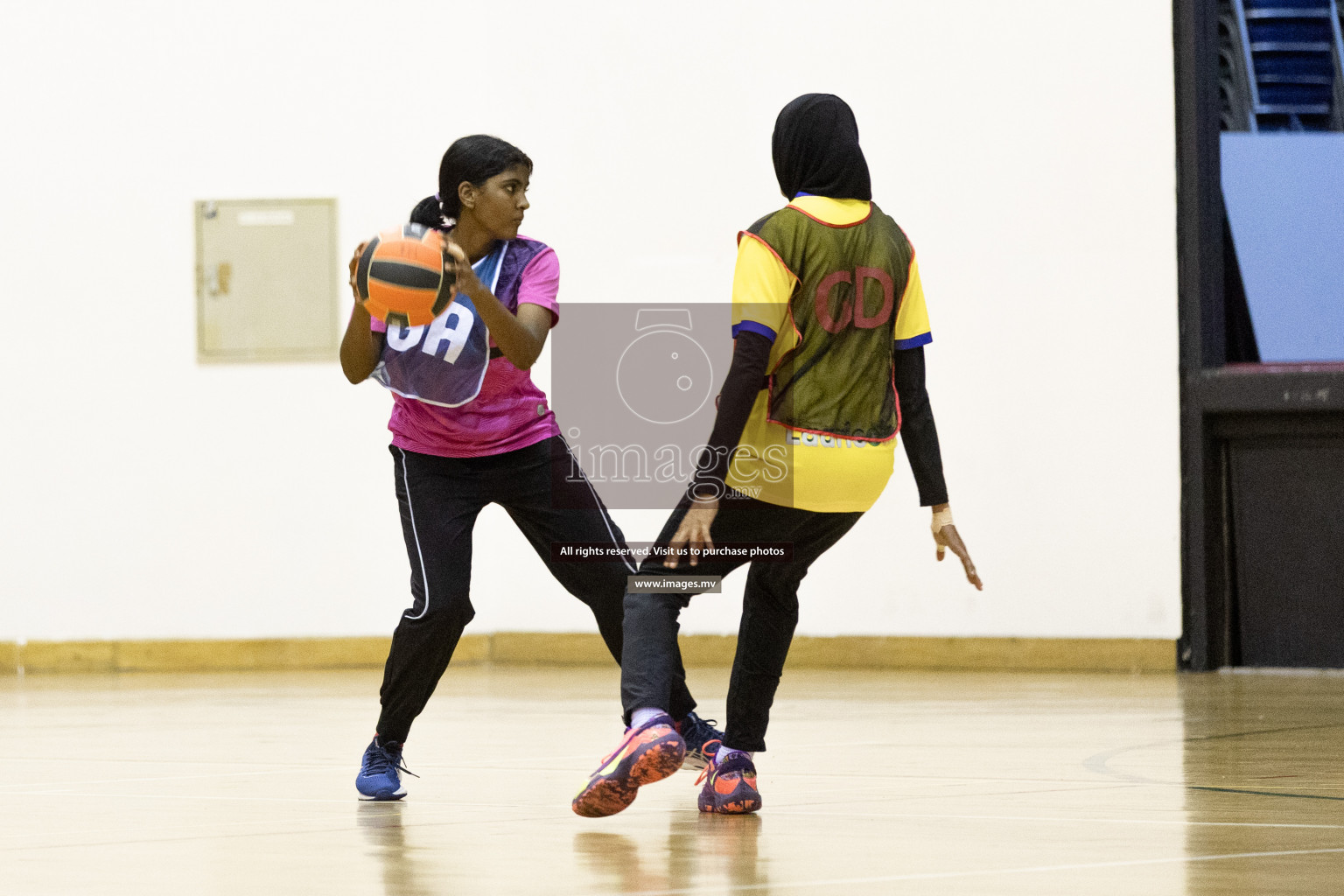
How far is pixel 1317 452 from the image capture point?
26.8ft

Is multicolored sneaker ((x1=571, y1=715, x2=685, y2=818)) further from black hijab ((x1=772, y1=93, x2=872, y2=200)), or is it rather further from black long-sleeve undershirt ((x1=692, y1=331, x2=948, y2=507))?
black hijab ((x1=772, y1=93, x2=872, y2=200))

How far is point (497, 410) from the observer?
4180 millimetres

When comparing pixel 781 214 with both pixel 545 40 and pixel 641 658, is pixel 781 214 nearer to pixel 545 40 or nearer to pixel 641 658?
pixel 641 658

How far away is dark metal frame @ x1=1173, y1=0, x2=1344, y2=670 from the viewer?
27.1ft

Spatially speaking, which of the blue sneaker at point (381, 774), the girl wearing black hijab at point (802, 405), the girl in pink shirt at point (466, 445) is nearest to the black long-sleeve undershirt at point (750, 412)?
the girl wearing black hijab at point (802, 405)

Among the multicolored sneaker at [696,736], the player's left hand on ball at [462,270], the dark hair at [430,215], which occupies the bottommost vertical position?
the multicolored sneaker at [696,736]

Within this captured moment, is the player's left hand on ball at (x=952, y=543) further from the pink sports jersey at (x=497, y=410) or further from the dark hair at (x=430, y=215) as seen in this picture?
the dark hair at (x=430, y=215)

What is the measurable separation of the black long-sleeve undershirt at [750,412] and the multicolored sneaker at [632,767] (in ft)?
1.72

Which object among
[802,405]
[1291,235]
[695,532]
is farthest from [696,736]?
[1291,235]

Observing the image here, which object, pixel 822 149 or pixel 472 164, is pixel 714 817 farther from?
A: pixel 472 164

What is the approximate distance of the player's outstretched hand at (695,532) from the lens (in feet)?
11.8

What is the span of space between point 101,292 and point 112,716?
10.2 feet

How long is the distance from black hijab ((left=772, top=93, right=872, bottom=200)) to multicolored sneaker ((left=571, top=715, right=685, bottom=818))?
1.17 m

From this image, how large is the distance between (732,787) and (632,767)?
0.45 meters
